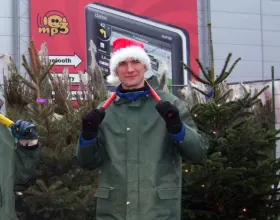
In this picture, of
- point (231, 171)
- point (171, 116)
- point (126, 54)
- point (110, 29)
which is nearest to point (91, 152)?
point (171, 116)

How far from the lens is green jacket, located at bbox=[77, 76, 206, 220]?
2.56 metres

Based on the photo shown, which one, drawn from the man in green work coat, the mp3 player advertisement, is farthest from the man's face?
the mp3 player advertisement

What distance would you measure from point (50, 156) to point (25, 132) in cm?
162

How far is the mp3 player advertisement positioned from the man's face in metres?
10.1

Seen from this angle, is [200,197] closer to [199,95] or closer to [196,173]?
[196,173]

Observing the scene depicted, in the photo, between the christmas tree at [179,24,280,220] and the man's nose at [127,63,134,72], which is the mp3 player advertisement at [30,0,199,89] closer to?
the christmas tree at [179,24,280,220]

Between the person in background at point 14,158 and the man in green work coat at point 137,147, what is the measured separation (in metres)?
0.26

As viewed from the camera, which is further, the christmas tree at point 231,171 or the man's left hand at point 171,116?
the christmas tree at point 231,171

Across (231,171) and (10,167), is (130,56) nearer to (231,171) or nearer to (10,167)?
(10,167)

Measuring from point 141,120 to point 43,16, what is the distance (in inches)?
446

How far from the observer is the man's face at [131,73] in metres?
2.71

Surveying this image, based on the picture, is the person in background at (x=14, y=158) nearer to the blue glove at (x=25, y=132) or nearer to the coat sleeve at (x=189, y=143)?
the blue glove at (x=25, y=132)

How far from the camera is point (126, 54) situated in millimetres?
2764

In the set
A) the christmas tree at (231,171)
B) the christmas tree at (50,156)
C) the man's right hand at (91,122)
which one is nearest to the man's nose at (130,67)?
the man's right hand at (91,122)
